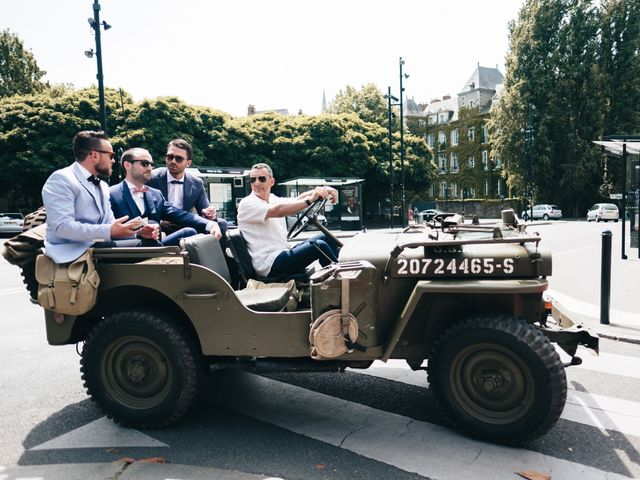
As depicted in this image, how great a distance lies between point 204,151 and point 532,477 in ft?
118

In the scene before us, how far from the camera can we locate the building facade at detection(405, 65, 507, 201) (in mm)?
69500

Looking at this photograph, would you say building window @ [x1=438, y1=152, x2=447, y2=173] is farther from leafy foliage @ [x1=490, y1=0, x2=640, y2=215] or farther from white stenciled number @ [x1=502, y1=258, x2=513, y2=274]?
white stenciled number @ [x1=502, y1=258, x2=513, y2=274]

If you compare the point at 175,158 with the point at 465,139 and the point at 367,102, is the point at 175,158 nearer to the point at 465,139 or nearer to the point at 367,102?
the point at 367,102

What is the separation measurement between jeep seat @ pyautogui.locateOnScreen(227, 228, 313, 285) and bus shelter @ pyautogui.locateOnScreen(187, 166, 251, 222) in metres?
16.5

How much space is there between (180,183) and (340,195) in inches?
875

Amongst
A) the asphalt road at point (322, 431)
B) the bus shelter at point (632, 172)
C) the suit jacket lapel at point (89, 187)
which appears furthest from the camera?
the bus shelter at point (632, 172)

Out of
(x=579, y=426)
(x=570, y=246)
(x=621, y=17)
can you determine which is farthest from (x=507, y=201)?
(x=579, y=426)

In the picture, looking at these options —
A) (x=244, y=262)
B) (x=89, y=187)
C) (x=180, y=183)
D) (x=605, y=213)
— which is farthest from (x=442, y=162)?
(x=89, y=187)

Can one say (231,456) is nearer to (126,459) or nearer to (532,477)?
(126,459)

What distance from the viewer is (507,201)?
52062mm

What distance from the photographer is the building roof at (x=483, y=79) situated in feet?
250

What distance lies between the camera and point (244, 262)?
4598 mm

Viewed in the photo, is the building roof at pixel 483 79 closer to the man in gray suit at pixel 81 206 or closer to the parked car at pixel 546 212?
the parked car at pixel 546 212

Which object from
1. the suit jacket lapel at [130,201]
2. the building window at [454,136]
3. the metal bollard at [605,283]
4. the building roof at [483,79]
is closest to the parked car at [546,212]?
the building window at [454,136]
